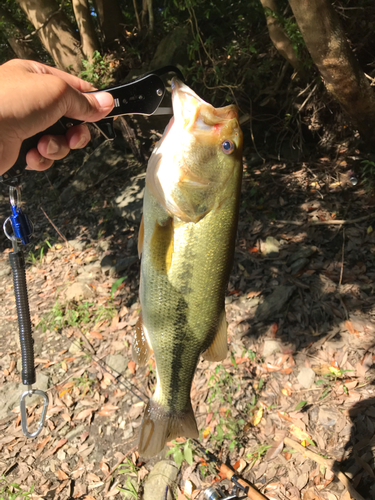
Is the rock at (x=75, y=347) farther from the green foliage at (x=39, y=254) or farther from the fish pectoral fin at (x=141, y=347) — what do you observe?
the fish pectoral fin at (x=141, y=347)

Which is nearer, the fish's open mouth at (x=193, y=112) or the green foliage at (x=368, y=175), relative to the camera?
the fish's open mouth at (x=193, y=112)

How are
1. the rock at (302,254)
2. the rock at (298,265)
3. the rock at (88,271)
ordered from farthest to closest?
the rock at (88,271)
the rock at (302,254)
the rock at (298,265)

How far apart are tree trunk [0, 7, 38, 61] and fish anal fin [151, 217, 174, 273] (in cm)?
800

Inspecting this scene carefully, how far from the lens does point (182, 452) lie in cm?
339

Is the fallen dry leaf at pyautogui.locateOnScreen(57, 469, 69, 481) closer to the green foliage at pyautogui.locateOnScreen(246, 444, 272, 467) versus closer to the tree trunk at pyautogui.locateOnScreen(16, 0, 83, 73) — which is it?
the green foliage at pyautogui.locateOnScreen(246, 444, 272, 467)

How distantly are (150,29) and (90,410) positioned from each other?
7.03m

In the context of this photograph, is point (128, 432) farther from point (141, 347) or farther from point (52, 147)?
point (52, 147)

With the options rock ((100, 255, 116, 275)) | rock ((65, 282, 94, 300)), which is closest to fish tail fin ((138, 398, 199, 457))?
rock ((65, 282, 94, 300))

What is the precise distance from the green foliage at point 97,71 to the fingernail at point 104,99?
17.8 feet

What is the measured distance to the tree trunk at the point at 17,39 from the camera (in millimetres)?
7531

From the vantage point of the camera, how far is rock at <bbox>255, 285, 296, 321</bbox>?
425 centimetres

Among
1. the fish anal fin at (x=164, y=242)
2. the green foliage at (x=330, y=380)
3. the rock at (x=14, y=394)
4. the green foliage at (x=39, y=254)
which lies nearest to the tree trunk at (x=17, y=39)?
the green foliage at (x=39, y=254)

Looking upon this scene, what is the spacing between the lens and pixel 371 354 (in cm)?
360

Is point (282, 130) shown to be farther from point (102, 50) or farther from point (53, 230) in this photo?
point (53, 230)
